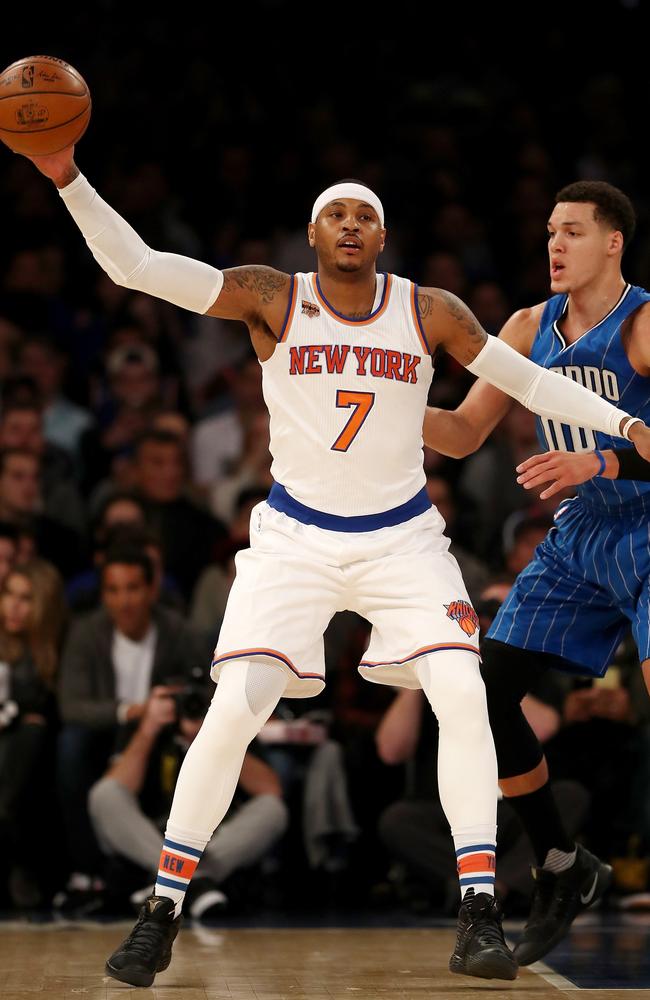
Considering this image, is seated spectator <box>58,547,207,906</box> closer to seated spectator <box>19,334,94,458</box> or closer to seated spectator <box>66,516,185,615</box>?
seated spectator <box>66,516,185,615</box>

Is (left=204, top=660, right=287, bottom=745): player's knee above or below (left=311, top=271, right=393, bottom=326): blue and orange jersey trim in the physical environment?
below

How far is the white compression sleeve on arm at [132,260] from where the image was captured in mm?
4539

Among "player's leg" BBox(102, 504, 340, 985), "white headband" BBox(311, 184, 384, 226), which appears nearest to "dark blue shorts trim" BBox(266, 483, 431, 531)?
"player's leg" BBox(102, 504, 340, 985)

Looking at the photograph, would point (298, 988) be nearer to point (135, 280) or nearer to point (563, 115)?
point (135, 280)

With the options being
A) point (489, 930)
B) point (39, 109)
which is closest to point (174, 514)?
point (39, 109)

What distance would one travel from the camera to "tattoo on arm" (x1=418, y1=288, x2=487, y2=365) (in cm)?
481

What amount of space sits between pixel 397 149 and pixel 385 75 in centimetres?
92

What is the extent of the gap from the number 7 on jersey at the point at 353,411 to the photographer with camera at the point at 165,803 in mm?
2373

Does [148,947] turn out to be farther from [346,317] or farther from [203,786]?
[346,317]

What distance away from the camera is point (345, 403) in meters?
4.68

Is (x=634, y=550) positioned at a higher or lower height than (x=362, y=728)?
higher

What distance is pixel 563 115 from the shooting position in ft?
40.6

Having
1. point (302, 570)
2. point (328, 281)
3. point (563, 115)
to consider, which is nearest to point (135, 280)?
point (328, 281)

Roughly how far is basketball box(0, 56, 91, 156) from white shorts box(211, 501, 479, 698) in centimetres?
130
